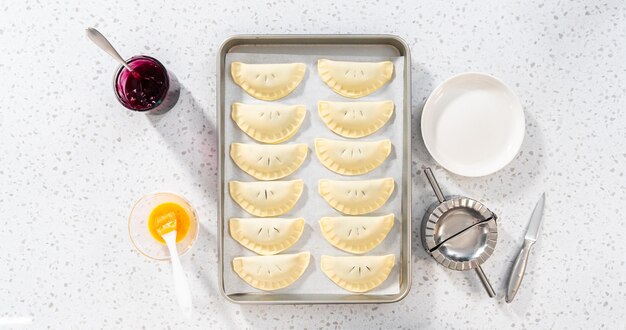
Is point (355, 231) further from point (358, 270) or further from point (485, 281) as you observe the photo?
point (485, 281)

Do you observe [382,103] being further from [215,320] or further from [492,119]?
[215,320]

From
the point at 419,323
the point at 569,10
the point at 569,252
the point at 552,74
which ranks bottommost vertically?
the point at 419,323

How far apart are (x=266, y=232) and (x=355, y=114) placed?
0.28 m

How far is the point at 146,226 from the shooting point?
1.07m

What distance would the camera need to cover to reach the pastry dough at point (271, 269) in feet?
3.51

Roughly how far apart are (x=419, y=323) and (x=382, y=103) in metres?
0.43

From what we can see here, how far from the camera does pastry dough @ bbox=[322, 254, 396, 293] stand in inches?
42.1

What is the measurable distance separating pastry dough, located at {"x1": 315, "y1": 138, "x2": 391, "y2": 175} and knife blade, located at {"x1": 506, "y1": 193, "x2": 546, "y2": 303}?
12.3 inches

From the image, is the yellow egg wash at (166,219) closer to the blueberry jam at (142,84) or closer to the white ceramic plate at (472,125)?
the blueberry jam at (142,84)

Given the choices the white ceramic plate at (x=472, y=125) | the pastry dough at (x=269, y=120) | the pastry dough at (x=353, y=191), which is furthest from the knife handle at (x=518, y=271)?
the pastry dough at (x=269, y=120)

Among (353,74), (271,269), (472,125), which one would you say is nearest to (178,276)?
(271,269)

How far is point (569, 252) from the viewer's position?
3.67ft

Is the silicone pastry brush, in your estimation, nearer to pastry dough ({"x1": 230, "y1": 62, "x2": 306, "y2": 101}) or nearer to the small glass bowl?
the small glass bowl

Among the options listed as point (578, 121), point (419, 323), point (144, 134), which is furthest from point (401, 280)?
point (144, 134)
